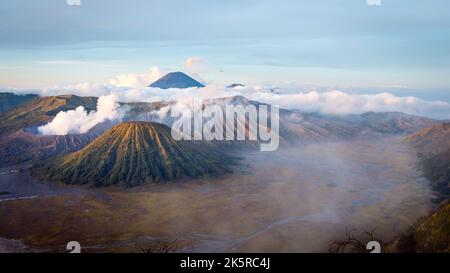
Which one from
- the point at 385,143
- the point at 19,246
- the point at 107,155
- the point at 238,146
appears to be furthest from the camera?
the point at 385,143

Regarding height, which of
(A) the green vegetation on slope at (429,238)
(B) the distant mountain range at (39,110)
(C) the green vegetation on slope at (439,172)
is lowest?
(C) the green vegetation on slope at (439,172)

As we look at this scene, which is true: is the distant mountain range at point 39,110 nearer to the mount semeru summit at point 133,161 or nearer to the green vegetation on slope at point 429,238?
the mount semeru summit at point 133,161

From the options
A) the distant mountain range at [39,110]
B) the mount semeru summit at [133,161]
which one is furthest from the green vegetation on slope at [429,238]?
the distant mountain range at [39,110]

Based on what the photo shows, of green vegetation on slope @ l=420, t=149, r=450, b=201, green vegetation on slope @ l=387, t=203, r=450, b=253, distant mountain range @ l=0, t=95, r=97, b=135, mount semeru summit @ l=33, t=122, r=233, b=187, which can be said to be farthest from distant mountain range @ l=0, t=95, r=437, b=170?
green vegetation on slope @ l=387, t=203, r=450, b=253

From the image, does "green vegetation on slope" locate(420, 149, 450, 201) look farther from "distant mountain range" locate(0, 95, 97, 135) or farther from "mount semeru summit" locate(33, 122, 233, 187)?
"distant mountain range" locate(0, 95, 97, 135)

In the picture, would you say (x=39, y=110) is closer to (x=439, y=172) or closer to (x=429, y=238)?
(x=439, y=172)

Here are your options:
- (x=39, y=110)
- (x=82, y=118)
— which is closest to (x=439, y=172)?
(x=82, y=118)
